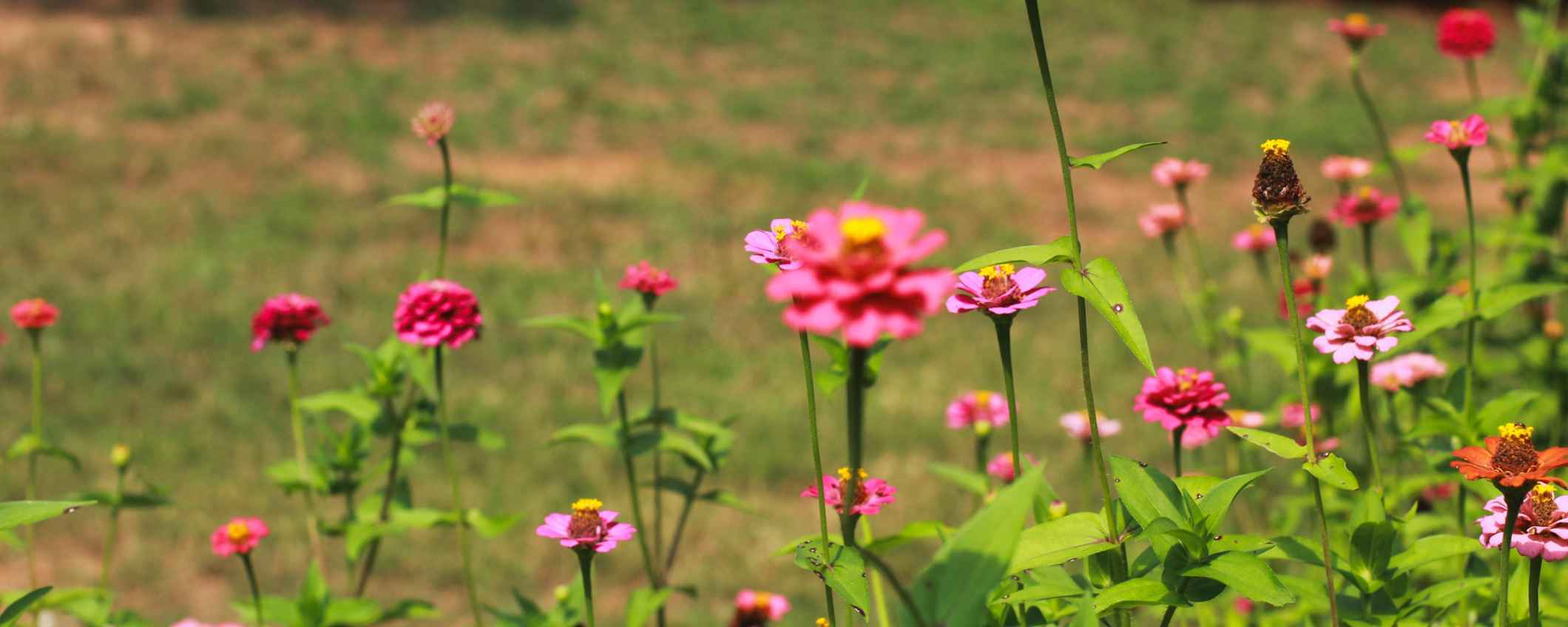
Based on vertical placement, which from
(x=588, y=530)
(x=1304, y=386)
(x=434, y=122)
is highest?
(x=434, y=122)

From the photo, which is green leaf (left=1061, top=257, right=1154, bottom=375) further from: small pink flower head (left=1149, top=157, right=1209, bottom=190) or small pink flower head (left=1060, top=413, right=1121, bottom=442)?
small pink flower head (left=1149, top=157, right=1209, bottom=190)

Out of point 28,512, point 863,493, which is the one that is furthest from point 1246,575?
point 28,512

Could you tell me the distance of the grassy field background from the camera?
3.27m

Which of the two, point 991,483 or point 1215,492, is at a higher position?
point 1215,492

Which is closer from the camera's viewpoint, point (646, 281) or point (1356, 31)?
point (646, 281)

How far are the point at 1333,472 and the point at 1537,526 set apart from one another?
18 centimetres

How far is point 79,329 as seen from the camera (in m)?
4.06

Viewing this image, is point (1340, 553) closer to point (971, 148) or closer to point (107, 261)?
point (107, 261)

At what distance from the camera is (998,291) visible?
3.40ft

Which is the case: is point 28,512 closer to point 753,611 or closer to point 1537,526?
point 753,611

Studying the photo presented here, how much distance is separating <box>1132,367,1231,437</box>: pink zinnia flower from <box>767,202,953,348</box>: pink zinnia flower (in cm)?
71

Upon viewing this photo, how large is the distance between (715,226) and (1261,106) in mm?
4282

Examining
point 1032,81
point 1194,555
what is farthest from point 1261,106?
point 1194,555

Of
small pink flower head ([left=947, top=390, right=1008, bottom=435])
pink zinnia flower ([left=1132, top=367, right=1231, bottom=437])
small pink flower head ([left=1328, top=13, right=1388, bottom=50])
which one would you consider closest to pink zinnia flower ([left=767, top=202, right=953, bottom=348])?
pink zinnia flower ([left=1132, top=367, right=1231, bottom=437])
